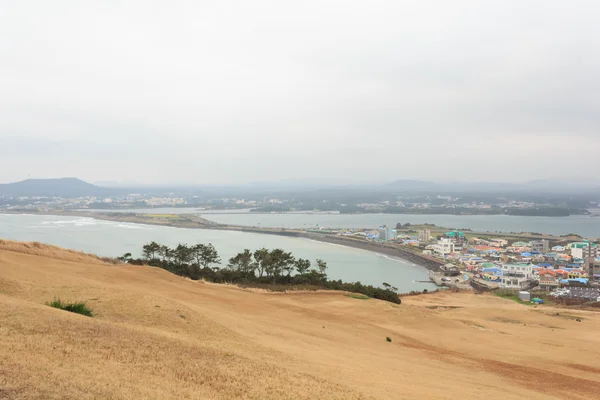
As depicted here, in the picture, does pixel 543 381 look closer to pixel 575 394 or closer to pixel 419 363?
pixel 575 394

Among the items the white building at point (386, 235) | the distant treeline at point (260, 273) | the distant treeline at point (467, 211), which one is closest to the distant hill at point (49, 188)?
the distant treeline at point (467, 211)

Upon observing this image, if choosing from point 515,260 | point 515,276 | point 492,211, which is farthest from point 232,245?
point 492,211

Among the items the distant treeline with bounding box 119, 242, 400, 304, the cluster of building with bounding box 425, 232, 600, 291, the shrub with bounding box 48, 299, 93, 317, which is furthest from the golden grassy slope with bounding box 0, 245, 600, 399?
the cluster of building with bounding box 425, 232, 600, 291

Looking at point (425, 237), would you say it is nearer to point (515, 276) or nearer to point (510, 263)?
point (510, 263)

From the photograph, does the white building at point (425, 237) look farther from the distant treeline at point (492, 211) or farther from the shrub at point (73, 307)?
the shrub at point (73, 307)

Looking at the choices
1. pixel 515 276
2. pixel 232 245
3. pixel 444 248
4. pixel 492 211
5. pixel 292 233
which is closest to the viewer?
pixel 515 276

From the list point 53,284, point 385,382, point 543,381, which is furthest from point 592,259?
point 53,284
